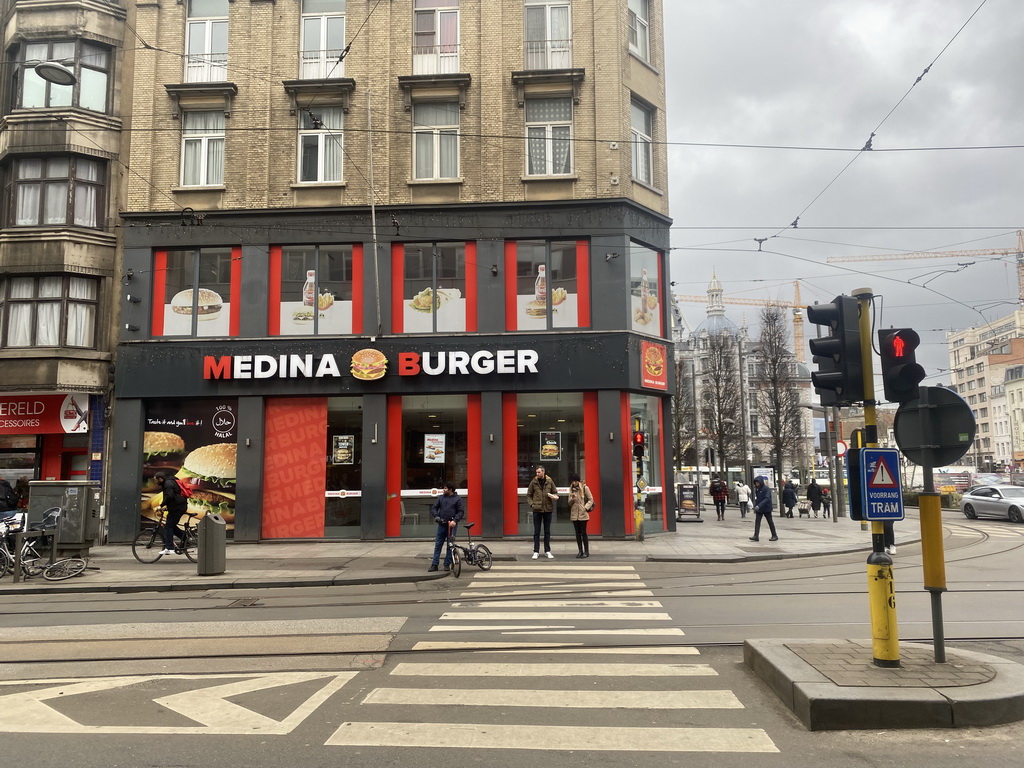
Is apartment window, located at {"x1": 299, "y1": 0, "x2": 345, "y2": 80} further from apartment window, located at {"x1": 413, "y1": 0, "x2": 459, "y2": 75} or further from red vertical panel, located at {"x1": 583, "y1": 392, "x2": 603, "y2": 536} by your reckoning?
red vertical panel, located at {"x1": 583, "y1": 392, "x2": 603, "y2": 536}

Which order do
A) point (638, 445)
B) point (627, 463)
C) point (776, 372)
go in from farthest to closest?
1. point (776, 372)
2. point (627, 463)
3. point (638, 445)

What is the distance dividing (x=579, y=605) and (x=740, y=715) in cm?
509

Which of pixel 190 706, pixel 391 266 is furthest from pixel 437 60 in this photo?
pixel 190 706

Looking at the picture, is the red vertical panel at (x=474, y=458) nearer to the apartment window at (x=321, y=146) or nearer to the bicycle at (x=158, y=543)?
the bicycle at (x=158, y=543)

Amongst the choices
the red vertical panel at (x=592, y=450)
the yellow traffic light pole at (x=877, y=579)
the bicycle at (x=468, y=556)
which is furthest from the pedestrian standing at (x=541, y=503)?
the yellow traffic light pole at (x=877, y=579)

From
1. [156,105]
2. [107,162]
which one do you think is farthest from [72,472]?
[156,105]

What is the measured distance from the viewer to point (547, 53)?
70.0 feet

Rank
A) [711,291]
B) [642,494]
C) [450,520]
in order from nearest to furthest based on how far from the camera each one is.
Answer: [450,520] → [642,494] → [711,291]

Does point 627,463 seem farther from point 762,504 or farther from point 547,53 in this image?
point 547,53

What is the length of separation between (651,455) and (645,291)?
4.44 metres

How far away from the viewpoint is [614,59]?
824 inches

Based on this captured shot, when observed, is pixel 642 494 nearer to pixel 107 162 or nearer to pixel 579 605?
pixel 579 605

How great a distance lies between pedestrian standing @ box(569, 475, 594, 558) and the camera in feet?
52.9

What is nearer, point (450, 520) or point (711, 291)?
point (450, 520)
